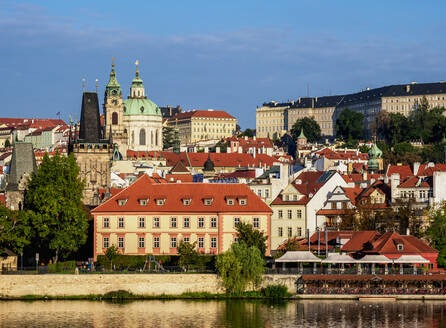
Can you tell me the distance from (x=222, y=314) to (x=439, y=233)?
23.7m

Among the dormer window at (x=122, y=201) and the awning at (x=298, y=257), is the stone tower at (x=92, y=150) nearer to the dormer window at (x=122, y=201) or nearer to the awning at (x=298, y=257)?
the dormer window at (x=122, y=201)

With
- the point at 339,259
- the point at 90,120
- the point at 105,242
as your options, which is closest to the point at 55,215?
the point at 105,242

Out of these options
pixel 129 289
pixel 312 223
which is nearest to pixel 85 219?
pixel 129 289

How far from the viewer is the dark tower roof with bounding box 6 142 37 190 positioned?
101 metres

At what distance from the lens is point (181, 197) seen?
86.1m

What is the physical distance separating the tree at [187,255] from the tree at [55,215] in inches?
323

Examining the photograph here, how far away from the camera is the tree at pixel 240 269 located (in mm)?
75312

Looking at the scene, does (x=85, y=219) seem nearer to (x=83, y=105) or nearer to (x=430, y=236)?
(x=430, y=236)

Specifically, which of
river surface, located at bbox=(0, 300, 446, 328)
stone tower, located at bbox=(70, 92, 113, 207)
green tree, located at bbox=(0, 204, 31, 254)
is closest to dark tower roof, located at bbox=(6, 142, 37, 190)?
green tree, located at bbox=(0, 204, 31, 254)

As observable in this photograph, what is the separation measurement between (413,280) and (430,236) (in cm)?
1128

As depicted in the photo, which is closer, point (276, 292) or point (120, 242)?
point (276, 292)

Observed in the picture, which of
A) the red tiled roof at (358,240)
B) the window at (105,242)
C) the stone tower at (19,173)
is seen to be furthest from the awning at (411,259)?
the stone tower at (19,173)

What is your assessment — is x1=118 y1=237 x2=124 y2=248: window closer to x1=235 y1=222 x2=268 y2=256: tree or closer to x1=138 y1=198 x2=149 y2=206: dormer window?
x1=138 y1=198 x2=149 y2=206: dormer window

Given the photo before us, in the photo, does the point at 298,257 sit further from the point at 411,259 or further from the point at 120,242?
the point at 120,242
